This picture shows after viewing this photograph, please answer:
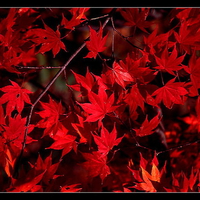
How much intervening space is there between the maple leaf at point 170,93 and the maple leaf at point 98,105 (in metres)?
0.20

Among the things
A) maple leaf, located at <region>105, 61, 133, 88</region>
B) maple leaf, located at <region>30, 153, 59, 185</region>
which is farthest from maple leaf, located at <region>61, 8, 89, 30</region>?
maple leaf, located at <region>30, 153, 59, 185</region>

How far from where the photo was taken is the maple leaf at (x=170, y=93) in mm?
895

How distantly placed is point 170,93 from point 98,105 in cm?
30

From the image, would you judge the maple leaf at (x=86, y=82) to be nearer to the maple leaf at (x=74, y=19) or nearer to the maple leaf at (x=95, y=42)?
the maple leaf at (x=95, y=42)

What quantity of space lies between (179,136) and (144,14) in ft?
2.89

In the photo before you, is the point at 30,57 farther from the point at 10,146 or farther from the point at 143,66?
the point at 143,66

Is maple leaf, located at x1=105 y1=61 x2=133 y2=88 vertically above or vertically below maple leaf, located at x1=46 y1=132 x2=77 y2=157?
above

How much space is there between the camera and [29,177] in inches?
35.2

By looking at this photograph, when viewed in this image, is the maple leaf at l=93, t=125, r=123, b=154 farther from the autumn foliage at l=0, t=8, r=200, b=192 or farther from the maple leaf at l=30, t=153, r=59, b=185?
the maple leaf at l=30, t=153, r=59, b=185

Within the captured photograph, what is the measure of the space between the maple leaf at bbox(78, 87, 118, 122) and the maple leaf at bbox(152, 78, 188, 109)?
0.20 metres

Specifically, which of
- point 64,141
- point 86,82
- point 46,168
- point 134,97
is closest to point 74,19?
point 86,82

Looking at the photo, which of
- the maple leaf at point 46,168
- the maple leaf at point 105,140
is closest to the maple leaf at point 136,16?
the maple leaf at point 105,140

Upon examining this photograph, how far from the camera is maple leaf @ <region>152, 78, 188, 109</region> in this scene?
0.90m

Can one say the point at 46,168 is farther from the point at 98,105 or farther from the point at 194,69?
the point at 194,69
